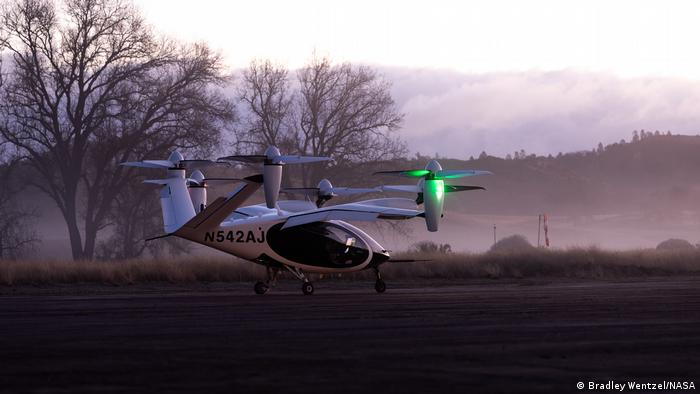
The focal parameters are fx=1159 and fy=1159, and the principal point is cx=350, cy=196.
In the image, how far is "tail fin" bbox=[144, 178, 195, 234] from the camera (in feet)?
107

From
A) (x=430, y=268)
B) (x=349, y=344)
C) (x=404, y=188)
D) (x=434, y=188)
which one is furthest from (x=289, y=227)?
(x=349, y=344)

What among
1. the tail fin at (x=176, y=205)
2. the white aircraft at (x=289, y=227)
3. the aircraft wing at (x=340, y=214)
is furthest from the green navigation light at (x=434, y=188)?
the tail fin at (x=176, y=205)

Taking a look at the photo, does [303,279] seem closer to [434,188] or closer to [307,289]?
[307,289]

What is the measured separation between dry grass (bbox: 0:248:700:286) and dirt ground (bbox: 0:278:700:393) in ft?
44.2

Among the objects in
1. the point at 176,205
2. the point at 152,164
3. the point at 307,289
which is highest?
the point at 152,164

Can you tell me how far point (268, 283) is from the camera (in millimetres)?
31891

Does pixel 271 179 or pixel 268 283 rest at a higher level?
pixel 271 179

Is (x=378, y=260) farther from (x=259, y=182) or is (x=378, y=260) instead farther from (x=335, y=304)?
(x=335, y=304)

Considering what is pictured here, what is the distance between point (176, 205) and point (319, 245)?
4353mm

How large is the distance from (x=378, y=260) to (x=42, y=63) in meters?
31.3

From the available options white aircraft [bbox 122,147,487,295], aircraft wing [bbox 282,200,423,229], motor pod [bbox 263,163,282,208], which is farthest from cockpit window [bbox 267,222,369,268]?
motor pod [bbox 263,163,282,208]

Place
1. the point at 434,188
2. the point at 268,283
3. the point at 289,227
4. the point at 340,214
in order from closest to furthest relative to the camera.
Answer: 1. the point at 434,188
2. the point at 340,214
3. the point at 289,227
4. the point at 268,283

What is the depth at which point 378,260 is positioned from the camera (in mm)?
32688

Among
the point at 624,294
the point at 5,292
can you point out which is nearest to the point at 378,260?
the point at 624,294
